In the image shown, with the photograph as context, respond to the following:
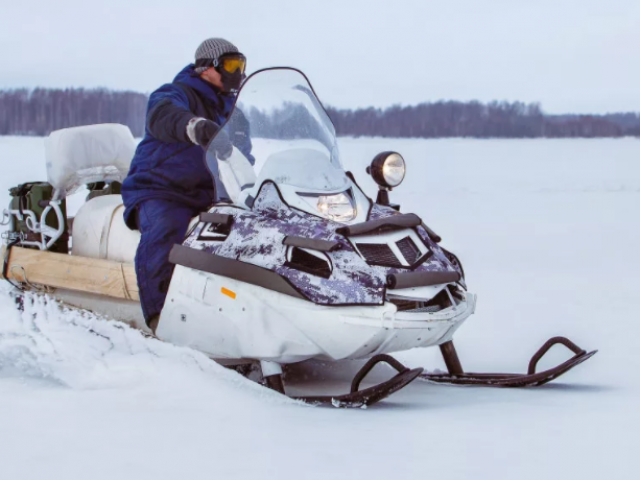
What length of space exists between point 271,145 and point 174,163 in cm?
63

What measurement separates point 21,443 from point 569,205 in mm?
12115

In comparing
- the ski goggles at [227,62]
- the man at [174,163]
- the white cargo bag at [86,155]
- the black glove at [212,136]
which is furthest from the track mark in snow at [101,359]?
the ski goggles at [227,62]

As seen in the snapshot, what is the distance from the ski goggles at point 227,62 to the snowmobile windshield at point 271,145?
42 cm

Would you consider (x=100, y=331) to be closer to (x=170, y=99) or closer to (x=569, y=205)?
(x=170, y=99)

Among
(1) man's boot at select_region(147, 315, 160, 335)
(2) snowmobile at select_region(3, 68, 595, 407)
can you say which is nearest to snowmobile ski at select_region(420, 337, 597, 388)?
(2) snowmobile at select_region(3, 68, 595, 407)

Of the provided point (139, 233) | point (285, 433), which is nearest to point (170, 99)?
point (139, 233)

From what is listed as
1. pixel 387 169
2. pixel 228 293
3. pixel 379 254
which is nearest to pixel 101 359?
pixel 228 293

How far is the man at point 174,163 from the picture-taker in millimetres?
3834

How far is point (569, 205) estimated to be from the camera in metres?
13.7

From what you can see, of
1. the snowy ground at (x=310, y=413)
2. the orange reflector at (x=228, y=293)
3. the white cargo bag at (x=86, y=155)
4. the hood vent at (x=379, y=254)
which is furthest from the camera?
the white cargo bag at (x=86, y=155)

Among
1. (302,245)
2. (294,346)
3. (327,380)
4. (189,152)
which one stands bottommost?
Answer: (327,380)

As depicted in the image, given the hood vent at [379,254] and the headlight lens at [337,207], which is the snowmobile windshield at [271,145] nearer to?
the headlight lens at [337,207]

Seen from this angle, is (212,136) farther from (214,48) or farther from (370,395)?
(370,395)

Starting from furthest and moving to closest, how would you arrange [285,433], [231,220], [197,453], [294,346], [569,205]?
[569,205], [231,220], [294,346], [285,433], [197,453]
